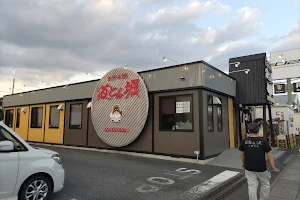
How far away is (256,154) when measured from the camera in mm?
4426

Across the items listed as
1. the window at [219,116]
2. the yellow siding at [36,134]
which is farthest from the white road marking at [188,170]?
the yellow siding at [36,134]

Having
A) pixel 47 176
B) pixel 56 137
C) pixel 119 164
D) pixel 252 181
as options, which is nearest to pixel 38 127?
pixel 56 137

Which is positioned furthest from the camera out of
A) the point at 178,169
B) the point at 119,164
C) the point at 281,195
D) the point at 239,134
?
the point at 239,134

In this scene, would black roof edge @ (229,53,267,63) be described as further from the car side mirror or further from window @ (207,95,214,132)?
the car side mirror

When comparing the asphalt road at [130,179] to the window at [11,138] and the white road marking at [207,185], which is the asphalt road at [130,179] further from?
the window at [11,138]

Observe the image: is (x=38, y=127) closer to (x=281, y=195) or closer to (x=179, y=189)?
(x=179, y=189)

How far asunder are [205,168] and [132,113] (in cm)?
429

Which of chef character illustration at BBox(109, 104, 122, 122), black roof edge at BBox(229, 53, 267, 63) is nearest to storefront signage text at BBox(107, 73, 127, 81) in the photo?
chef character illustration at BBox(109, 104, 122, 122)

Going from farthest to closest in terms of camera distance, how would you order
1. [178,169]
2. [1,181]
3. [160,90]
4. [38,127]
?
1. [38,127]
2. [160,90]
3. [178,169]
4. [1,181]

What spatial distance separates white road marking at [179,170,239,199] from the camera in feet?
17.4

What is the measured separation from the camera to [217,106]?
11094 millimetres

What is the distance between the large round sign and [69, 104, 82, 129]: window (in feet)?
5.79

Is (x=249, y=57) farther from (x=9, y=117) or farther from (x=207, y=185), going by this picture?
(x=9, y=117)

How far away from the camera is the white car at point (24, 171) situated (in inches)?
155
